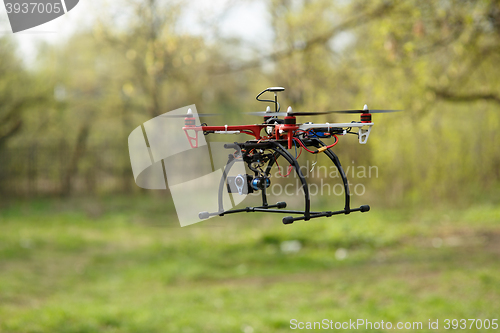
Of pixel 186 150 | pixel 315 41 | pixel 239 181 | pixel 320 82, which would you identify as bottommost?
pixel 239 181

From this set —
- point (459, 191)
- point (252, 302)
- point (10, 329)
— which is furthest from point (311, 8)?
point (10, 329)

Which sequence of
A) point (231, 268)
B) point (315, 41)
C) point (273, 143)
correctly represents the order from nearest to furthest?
point (273, 143), point (315, 41), point (231, 268)

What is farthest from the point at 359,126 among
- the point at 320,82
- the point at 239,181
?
the point at 320,82

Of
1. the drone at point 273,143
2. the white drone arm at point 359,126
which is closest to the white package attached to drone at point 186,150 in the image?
the drone at point 273,143

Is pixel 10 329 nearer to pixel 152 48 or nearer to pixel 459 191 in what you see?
pixel 152 48

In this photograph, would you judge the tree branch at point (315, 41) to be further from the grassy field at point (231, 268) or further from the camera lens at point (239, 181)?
the grassy field at point (231, 268)

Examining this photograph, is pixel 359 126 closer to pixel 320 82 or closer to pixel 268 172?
pixel 268 172
